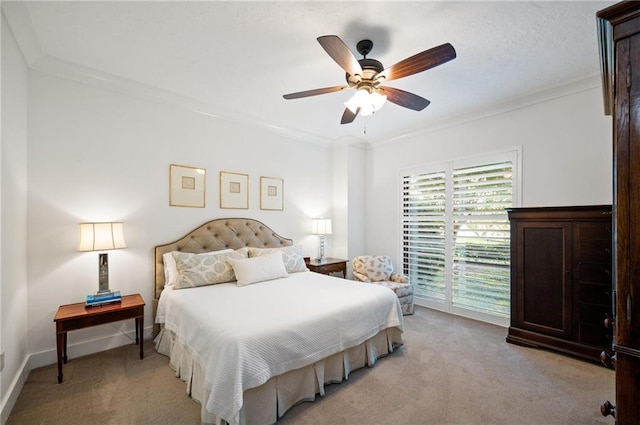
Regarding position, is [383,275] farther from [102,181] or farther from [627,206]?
[102,181]

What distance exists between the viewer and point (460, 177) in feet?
12.9

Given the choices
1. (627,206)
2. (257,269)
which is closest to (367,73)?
(627,206)

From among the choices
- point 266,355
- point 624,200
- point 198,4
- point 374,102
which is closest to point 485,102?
point 374,102

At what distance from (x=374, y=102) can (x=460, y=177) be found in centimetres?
229

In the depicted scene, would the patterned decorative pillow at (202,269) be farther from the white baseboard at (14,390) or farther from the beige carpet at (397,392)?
the white baseboard at (14,390)

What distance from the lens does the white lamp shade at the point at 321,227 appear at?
4.55m

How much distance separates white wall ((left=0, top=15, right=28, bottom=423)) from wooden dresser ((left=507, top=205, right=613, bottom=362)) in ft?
14.4

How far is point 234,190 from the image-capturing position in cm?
387

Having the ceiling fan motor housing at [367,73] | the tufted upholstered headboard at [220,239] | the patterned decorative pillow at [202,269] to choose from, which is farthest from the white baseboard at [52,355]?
the ceiling fan motor housing at [367,73]

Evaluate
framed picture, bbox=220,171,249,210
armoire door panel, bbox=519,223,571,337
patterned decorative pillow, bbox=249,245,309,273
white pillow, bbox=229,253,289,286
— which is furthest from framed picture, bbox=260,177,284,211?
armoire door panel, bbox=519,223,571,337

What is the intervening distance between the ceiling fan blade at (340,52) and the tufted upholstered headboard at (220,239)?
8.14ft

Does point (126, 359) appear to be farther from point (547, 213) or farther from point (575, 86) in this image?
point (575, 86)

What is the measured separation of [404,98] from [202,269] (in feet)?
8.44

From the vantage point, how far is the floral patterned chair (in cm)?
393
